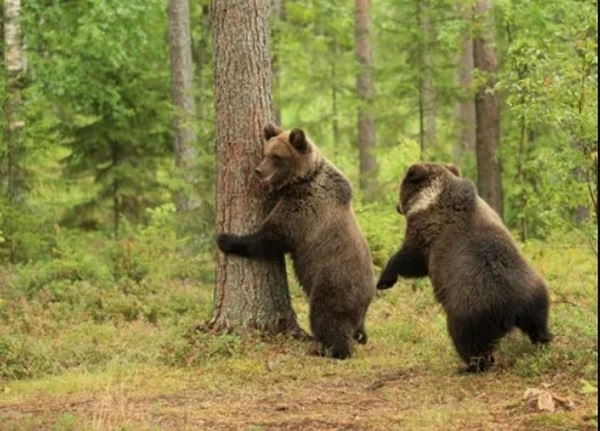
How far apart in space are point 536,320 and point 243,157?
3877 millimetres

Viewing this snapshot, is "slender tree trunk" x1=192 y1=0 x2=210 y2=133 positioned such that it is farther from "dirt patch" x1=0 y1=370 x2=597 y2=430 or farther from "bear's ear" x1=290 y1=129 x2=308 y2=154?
"dirt patch" x1=0 y1=370 x2=597 y2=430

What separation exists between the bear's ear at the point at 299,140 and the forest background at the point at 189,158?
4.53 feet

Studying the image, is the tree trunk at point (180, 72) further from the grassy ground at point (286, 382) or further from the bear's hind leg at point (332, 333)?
the bear's hind leg at point (332, 333)

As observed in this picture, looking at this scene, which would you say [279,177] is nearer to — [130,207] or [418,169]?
[418,169]

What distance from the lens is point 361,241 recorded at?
11586 mm

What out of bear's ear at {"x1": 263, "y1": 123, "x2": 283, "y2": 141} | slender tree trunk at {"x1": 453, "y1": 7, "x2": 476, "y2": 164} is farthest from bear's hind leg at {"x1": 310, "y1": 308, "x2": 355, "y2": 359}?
slender tree trunk at {"x1": 453, "y1": 7, "x2": 476, "y2": 164}

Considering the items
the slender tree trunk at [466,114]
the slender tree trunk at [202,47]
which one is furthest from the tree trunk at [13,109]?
the slender tree trunk at [466,114]

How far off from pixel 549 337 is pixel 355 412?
2.42 m

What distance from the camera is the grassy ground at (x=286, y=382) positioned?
8.03 meters

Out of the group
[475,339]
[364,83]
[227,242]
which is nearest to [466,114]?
[364,83]

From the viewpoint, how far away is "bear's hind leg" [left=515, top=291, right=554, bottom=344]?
9.58 metres

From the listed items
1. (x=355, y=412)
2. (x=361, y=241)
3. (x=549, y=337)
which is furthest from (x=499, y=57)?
(x=355, y=412)

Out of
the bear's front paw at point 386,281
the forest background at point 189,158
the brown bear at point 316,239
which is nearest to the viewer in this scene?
the bear's front paw at point 386,281

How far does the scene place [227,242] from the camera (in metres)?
11.3
